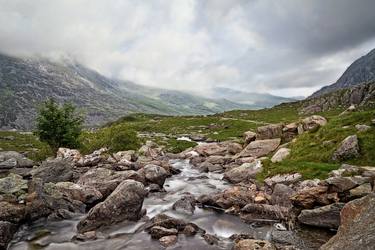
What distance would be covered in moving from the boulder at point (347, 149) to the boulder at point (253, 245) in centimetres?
1966

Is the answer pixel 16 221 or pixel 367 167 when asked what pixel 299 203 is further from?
pixel 16 221

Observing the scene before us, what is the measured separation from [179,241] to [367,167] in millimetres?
19208

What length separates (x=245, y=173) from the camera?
44.9 metres

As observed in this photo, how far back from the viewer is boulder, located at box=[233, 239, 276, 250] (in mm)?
20836

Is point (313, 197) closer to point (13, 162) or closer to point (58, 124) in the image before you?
point (58, 124)

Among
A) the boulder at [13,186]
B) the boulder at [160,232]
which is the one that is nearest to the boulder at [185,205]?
the boulder at [160,232]

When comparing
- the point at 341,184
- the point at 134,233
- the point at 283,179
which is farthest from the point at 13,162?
the point at 341,184

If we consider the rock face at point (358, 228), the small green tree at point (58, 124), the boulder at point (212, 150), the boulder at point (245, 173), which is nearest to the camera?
the rock face at point (358, 228)

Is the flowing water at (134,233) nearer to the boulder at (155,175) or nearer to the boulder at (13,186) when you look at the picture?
the boulder at (13,186)

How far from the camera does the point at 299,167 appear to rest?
38.2 meters

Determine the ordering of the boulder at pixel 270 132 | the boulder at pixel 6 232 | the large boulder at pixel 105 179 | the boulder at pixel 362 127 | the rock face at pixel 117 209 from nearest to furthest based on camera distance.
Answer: the boulder at pixel 6 232, the rock face at pixel 117 209, the large boulder at pixel 105 179, the boulder at pixel 362 127, the boulder at pixel 270 132

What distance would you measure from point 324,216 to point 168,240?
11609 mm

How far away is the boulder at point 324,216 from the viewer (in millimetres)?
25875

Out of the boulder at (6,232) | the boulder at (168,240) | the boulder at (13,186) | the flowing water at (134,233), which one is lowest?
the flowing water at (134,233)
